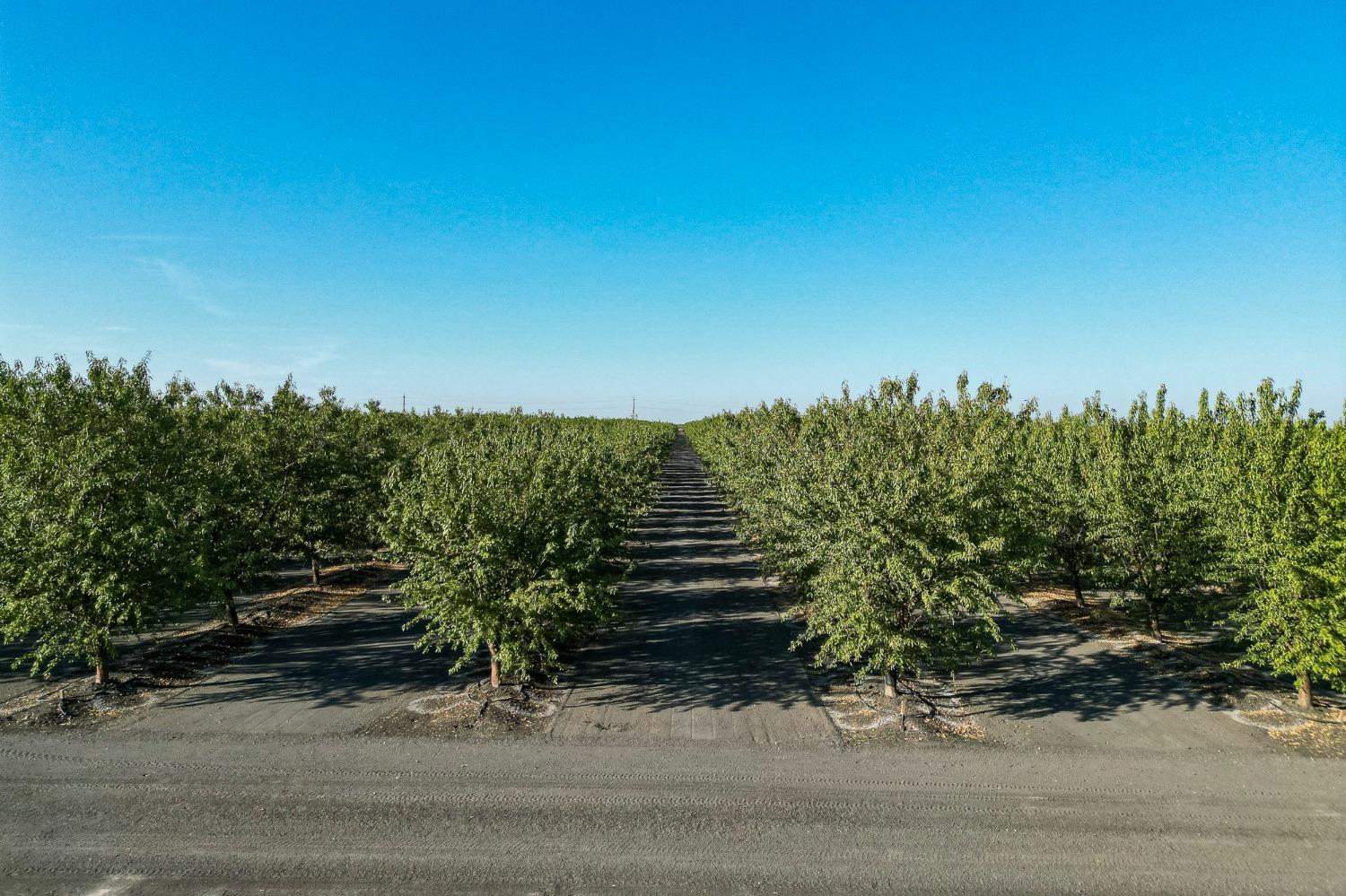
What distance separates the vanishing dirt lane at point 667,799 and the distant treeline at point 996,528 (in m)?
2.15

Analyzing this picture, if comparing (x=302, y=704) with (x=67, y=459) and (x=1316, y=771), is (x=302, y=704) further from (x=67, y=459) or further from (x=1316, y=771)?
(x=1316, y=771)

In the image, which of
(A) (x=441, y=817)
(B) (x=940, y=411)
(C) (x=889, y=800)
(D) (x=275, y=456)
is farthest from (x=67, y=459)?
(B) (x=940, y=411)

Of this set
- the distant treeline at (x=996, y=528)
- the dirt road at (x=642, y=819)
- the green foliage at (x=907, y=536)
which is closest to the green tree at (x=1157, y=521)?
the distant treeline at (x=996, y=528)

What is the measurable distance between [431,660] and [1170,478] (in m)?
20.3

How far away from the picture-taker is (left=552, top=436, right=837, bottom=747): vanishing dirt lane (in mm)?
12742

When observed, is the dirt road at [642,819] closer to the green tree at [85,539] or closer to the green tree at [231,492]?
the green tree at [85,539]

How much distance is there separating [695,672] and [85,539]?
1349 centimetres

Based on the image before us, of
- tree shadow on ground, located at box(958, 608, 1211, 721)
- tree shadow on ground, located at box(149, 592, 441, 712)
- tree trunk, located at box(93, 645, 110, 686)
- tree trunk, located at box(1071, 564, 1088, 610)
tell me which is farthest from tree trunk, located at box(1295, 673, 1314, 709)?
tree trunk, located at box(93, 645, 110, 686)

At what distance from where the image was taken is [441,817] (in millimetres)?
9656

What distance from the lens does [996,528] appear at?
12938 mm

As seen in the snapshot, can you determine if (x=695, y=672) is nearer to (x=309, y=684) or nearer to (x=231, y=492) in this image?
(x=309, y=684)

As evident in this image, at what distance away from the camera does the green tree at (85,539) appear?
12.8 meters

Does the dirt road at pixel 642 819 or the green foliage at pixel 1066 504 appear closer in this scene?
the dirt road at pixel 642 819

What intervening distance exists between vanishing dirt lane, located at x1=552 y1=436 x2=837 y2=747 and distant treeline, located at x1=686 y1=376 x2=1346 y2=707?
5.86ft
